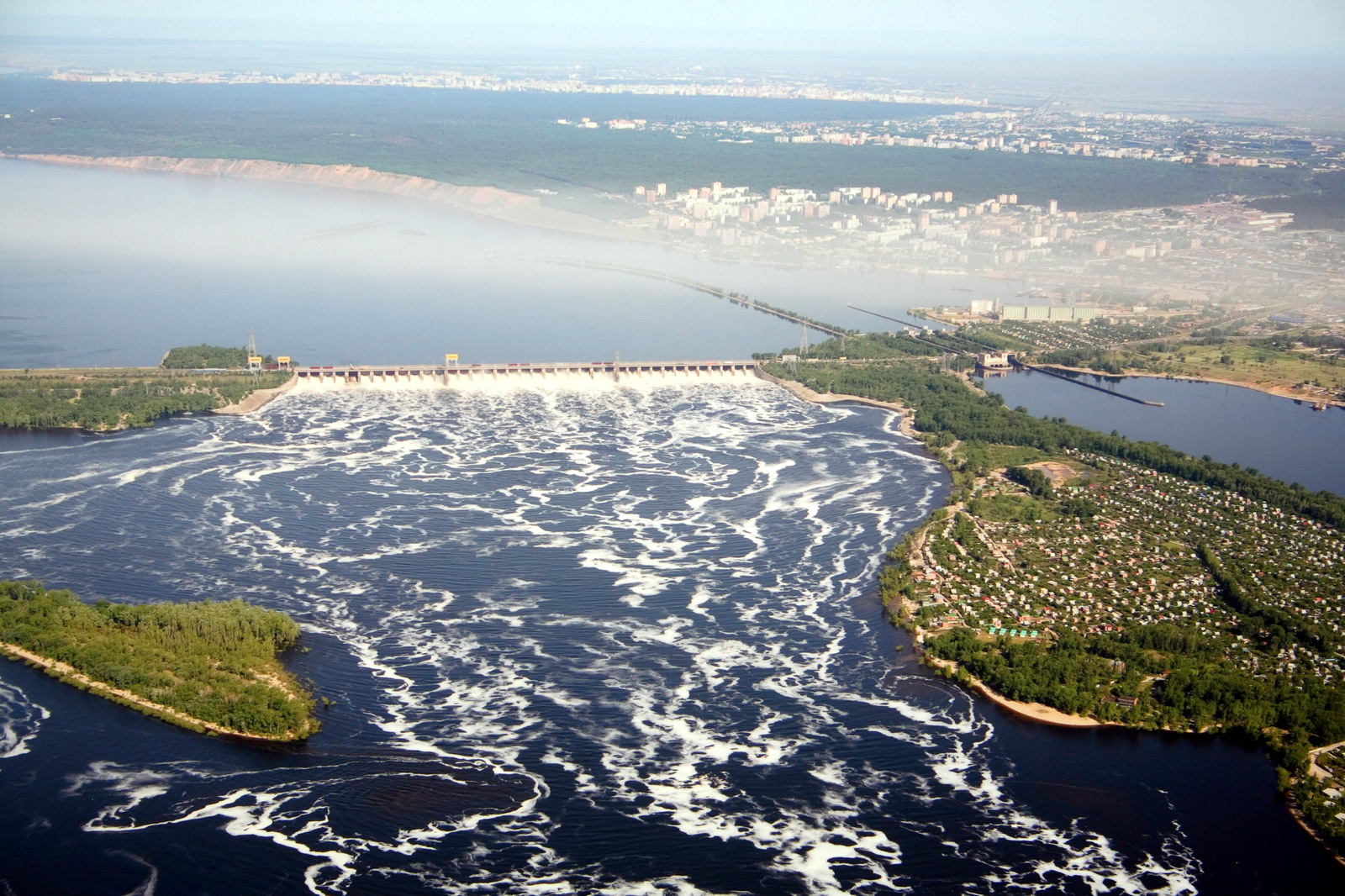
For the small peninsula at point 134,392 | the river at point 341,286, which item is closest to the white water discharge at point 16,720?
the small peninsula at point 134,392

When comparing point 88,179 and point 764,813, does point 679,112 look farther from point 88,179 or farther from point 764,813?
point 764,813

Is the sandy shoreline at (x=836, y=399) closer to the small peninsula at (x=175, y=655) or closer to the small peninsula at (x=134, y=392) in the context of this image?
the small peninsula at (x=134, y=392)

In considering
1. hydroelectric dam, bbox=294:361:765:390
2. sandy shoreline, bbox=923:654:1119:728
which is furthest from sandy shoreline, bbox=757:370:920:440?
sandy shoreline, bbox=923:654:1119:728

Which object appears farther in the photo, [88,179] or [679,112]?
[679,112]

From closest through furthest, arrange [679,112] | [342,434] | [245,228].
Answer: [342,434]
[245,228]
[679,112]

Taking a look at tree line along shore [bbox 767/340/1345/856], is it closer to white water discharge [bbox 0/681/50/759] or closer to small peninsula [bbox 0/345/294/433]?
white water discharge [bbox 0/681/50/759]

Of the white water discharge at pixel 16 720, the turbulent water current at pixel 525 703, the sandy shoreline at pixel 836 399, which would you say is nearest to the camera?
the turbulent water current at pixel 525 703

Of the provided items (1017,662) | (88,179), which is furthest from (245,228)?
(1017,662)
